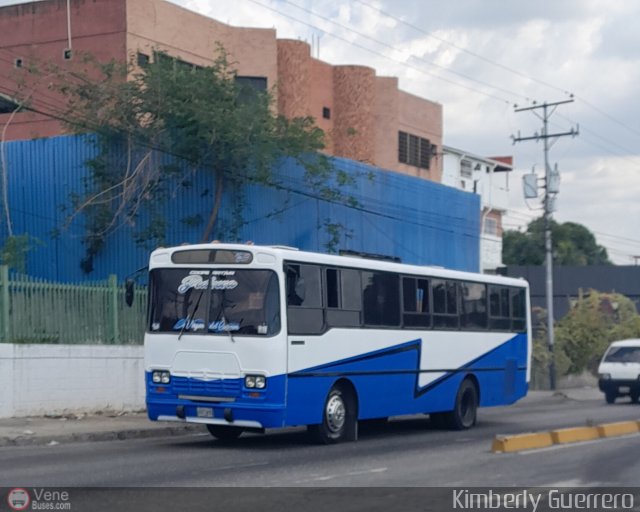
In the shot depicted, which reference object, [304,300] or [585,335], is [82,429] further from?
[585,335]

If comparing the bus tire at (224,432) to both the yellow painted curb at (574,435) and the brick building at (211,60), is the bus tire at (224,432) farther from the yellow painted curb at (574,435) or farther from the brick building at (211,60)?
the brick building at (211,60)

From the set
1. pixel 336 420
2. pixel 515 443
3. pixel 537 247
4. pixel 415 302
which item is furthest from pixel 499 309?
pixel 537 247

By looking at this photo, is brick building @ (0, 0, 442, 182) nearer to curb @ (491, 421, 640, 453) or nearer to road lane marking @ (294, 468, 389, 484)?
curb @ (491, 421, 640, 453)

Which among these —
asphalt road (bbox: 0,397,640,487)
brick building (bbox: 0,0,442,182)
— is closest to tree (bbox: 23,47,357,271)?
brick building (bbox: 0,0,442,182)

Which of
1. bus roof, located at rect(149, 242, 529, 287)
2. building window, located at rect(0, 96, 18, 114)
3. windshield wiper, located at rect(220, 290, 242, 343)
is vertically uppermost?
building window, located at rect(0, 96, 18, 114)

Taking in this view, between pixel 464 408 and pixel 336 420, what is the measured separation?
5.14 meters

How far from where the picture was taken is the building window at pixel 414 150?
4700 centimetres

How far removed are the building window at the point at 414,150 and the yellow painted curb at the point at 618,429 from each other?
28.3 metres

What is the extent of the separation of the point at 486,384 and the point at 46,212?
1338 centimetres

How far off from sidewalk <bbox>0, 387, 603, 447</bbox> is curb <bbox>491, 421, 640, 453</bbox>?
6.02m

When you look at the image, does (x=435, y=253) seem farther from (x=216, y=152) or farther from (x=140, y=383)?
(x=140, y=383)

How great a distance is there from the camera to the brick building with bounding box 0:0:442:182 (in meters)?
33.2

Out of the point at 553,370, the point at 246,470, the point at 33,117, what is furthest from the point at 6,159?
the point at 553,370

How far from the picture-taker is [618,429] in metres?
18.7
